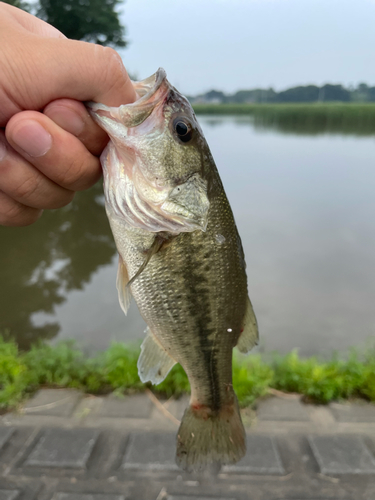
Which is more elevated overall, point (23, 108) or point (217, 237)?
point (23, 108)

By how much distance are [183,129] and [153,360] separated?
1021mm

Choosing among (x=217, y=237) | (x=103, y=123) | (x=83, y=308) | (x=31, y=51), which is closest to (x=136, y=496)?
(x=217, y=237)

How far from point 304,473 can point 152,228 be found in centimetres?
197

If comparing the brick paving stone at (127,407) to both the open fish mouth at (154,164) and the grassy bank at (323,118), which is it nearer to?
the open fish mouth at (154,164)

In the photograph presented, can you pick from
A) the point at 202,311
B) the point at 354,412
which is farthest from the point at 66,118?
the point at 354,412

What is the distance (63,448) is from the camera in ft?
7.82

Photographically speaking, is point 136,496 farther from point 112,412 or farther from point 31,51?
point 31,51

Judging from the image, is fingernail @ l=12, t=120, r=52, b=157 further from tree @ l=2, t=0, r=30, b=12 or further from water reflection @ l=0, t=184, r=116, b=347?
tree @ l=2, t=0, r=30, b=12

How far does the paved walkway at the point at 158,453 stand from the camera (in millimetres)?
2139

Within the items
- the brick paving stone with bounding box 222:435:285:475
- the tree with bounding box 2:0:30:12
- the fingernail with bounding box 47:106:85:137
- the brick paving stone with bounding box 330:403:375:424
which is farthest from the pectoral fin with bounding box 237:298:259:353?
the tree with bounding box 2:0:30:12

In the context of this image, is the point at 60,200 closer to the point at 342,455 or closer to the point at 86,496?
the point at 86,496

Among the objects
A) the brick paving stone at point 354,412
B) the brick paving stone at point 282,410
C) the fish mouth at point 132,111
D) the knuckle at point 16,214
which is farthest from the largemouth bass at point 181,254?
the brick paving stone at point 354,412

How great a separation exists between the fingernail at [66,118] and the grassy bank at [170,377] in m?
2.19

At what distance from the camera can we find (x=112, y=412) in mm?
2689
